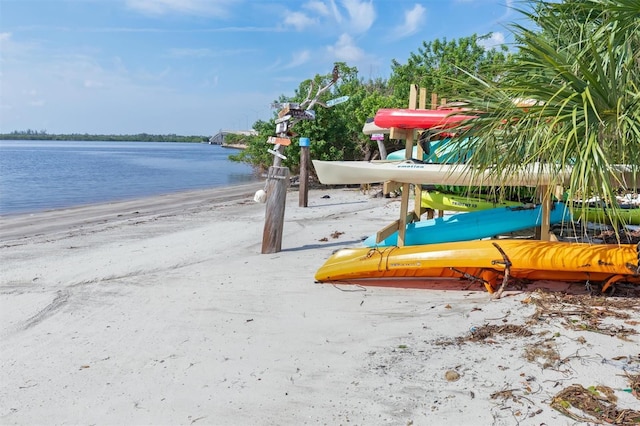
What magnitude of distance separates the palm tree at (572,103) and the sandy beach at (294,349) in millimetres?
1188

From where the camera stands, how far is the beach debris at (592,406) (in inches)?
106

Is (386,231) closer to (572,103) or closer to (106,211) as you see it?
(572,103)

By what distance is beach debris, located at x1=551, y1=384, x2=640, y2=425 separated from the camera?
8.87ft

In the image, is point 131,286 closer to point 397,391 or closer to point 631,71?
point 397,391

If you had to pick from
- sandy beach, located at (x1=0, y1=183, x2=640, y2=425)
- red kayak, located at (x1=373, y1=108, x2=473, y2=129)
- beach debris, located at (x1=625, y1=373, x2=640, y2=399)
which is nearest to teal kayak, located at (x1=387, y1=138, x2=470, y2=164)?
red kayak, located at (x1=373, y1=108, x2=473, y2=129)

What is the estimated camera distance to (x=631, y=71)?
3414mm

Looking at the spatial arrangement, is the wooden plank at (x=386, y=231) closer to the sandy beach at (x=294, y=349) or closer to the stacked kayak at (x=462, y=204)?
the sandy beach at (x=294, y=349)

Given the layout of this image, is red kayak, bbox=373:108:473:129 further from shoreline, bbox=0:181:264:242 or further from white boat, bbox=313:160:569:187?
shoreline, bbox=0:181:264:242

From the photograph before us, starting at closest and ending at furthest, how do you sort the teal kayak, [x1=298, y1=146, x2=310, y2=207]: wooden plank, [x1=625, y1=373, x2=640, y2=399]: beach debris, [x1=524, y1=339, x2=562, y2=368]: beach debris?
1. [x1=625, y1=373, x2=640, y2=399]: beach debris
2. [x1=524, y1=339, x2=562, y2=368]: beach debris
3. the teal kayak
4. [x1=298, y1=146, x2=310, y2=207]: wooden plank

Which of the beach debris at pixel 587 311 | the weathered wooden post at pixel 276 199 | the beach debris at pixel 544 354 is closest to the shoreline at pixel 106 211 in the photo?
the weathered wooden post at pixel 276 199

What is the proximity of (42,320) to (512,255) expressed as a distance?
449cm

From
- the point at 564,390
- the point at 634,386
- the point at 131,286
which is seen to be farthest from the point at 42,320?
the point at 634,386

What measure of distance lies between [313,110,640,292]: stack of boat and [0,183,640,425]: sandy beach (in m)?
0.19

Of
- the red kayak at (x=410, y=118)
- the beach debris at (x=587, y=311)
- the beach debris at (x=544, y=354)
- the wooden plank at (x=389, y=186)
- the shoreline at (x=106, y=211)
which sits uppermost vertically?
the red kayak at (x=410, y=118)
